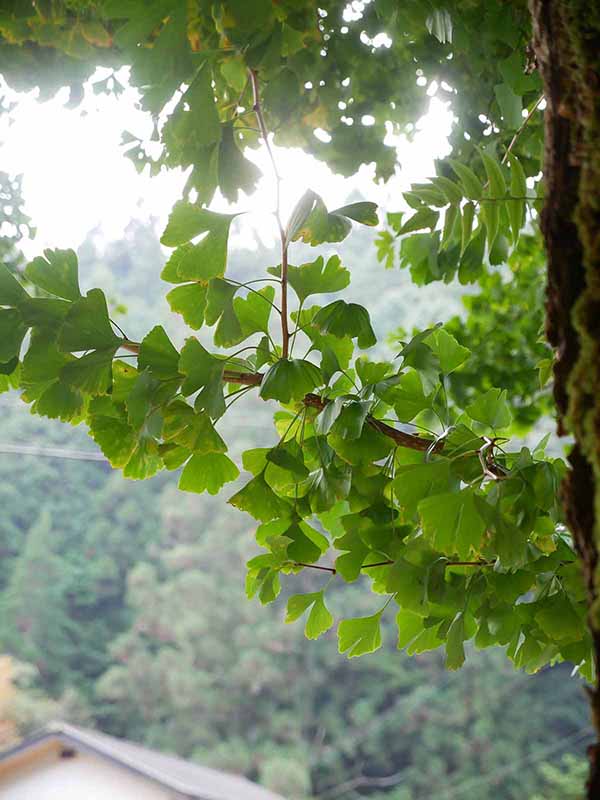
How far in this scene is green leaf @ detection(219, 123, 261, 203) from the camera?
0.49 m

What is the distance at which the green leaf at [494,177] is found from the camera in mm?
432

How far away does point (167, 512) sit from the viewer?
12.9m

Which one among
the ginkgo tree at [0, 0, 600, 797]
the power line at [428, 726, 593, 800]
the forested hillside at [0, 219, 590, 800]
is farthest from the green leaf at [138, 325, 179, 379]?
the power line at [428, 726, 593, 800]

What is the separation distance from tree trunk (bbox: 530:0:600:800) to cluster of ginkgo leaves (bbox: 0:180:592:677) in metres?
0.16

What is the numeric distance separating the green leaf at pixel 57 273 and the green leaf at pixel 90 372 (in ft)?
0.15

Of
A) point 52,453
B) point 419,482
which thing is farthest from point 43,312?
point 52,453

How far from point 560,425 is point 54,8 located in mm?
807

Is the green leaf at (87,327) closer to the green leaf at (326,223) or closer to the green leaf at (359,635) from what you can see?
the green leaf at (326,223)

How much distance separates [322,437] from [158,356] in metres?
0.11

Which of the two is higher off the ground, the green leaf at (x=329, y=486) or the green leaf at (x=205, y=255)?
the green leaf at (x=205, y=255)

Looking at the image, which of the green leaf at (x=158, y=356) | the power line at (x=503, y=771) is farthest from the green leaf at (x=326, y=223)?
the power line at (x=503, y=771)

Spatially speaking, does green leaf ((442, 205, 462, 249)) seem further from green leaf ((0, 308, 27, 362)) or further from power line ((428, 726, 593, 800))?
power line ((428, 726, 593, 800))

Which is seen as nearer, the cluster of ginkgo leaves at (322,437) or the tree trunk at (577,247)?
the tree trunk at (577,247)

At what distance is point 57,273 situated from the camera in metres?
0.51
